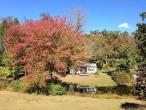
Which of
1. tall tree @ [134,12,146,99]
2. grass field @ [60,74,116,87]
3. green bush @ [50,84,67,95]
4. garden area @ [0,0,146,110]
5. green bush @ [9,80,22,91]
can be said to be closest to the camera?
tall tree @ [134,12,146,99]

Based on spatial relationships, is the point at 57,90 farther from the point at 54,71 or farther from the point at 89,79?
the point at 89,79

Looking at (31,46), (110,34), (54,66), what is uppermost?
(110,34)

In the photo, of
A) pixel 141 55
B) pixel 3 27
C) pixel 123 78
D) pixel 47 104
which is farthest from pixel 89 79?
pixel 141 55

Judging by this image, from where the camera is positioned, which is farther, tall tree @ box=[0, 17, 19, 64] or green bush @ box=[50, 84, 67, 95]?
tall tree @ box=[0, 17, 19, 64]

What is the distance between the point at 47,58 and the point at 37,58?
4.35 ft

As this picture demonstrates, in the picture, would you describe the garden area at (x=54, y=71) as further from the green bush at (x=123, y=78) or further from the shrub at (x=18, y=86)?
the green bush at (x=123, y=78)

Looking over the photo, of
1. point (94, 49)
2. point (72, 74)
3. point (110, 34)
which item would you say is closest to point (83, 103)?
point (72, 74)

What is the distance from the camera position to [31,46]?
133 feet

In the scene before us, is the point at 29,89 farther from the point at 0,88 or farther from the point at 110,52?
the point at 110,52

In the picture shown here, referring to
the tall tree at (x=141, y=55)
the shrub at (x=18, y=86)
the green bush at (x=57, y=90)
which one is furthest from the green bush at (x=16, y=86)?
the tall tree at (x=141, y=55)

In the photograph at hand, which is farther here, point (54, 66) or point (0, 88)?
point (0, 88)

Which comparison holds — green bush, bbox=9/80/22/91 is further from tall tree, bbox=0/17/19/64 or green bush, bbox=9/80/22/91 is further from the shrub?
tall tree, bbox=0/17/19/64

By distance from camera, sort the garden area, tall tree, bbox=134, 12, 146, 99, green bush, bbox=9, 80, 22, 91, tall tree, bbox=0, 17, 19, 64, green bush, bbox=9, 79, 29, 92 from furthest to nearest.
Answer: tall tree, bbox=0, 17, 19, 64, green bush, bbox=9, 80, 22, 91, green bush, bbox=9, 79, 29, 92, the garden area, tall tree, bbox=134, 12, 146, 99

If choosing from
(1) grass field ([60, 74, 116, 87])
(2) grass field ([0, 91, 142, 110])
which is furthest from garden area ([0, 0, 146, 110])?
(1) grass field ([60, 74, 116, 87])
